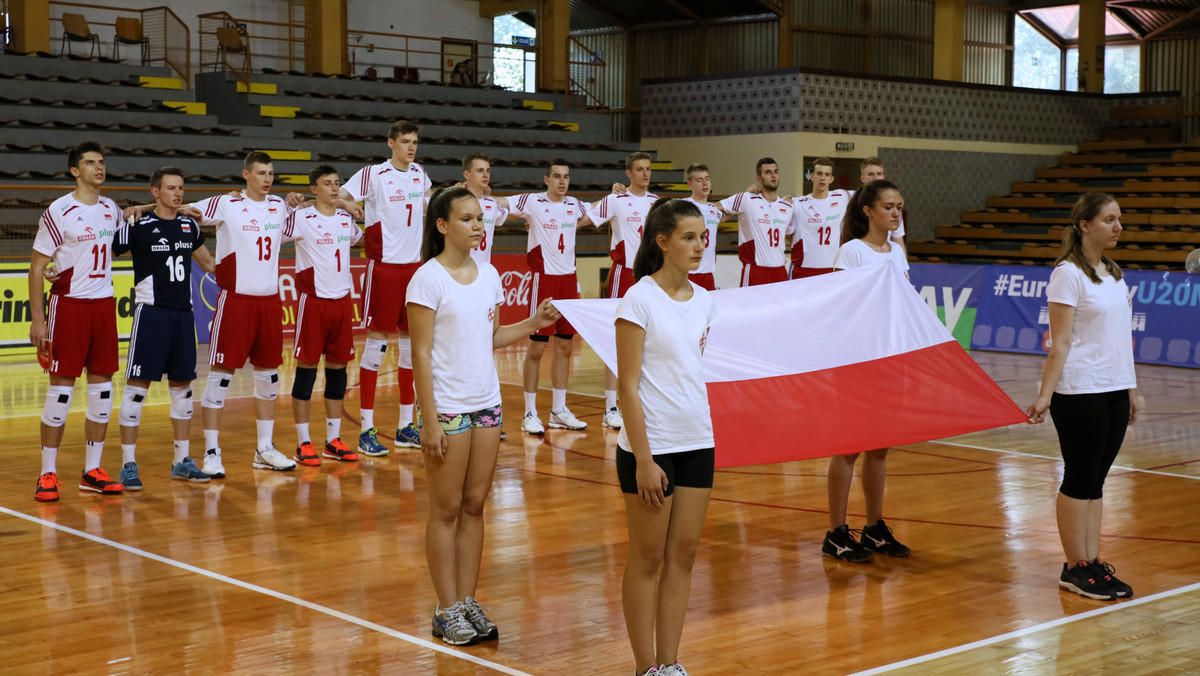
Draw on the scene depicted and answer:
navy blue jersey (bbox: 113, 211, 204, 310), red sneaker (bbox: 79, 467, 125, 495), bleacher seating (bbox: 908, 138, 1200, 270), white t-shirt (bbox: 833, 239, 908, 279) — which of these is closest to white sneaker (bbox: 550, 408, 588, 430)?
navy blue jersey (bbox: 113, 211, 204, 310)

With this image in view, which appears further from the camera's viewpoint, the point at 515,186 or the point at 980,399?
the point at 515,186

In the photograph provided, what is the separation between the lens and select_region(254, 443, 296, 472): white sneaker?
8.31m

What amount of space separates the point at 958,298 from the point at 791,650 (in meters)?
12.1

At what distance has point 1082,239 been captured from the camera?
535cm

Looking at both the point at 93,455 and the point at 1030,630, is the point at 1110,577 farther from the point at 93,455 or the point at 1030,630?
the point at 93,455

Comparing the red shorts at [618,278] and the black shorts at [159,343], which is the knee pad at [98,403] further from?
the red shorts at [618,278]

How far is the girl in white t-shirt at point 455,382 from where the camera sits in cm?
460

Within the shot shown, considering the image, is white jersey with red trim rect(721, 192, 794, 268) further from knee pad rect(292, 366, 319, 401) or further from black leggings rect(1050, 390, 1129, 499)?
black leggings rect(1050, 390, 1129, 499)

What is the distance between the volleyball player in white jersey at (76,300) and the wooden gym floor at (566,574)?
0.48 metres

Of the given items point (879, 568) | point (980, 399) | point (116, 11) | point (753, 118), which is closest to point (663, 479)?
point (879, 568)

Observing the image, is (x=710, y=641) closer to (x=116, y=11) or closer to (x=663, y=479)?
(x=663, y=479)

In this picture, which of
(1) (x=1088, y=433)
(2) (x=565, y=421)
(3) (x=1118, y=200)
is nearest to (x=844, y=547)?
(1) (x=1088, y=433)

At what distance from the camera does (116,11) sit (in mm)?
22438

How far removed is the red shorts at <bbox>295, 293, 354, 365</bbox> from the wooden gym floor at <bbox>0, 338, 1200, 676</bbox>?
2.67 feet
